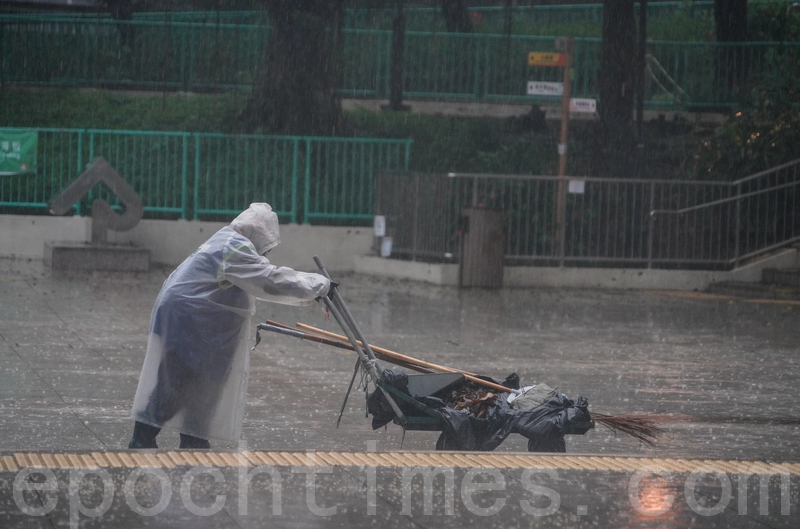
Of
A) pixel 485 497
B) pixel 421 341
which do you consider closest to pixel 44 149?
pixel 421 341

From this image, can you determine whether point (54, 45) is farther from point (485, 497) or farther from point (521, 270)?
point (485, 497)

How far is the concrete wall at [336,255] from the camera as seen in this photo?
54.0ft

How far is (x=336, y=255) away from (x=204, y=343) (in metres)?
11.7

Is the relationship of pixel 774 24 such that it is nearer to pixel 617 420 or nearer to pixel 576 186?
pixel 576 186

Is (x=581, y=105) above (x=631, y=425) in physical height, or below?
above

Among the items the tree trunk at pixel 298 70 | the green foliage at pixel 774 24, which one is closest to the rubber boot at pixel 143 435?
the tree trunk at pixel 298 70

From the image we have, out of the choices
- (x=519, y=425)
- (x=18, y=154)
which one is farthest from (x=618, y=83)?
(x=519, y=425)

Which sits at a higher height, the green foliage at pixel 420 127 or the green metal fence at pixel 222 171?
the green foliage at pixel 420 127

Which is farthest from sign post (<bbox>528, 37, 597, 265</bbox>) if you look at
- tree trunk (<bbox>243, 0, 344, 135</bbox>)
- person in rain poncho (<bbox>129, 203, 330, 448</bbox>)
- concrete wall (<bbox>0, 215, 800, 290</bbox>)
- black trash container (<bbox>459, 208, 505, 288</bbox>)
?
person in rain poncho (<bbox>129, 203, 330, 448</bbox>)

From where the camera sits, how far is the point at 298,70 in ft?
63.3

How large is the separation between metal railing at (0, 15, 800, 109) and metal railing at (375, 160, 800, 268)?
673 cm

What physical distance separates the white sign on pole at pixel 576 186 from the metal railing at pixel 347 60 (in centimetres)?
724

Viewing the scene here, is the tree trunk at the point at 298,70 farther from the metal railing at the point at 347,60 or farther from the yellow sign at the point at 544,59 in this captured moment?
the yellow sign at the point at 544,59

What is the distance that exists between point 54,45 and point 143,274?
10349mm
